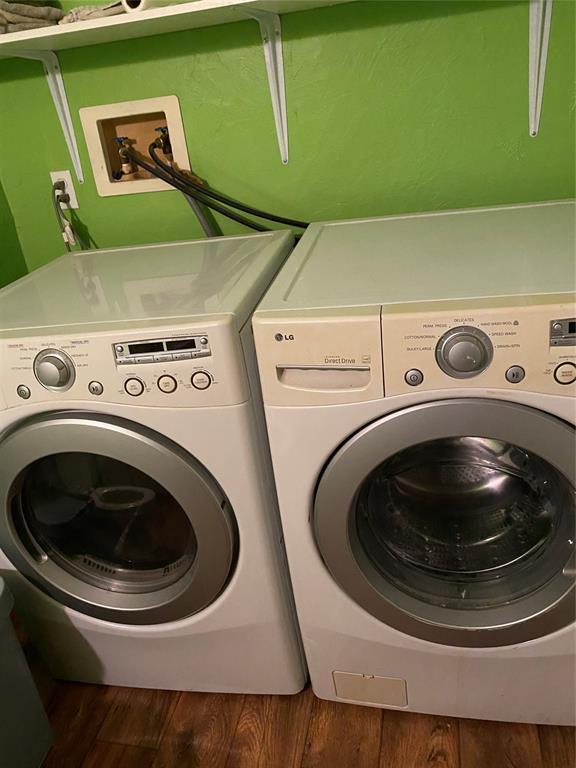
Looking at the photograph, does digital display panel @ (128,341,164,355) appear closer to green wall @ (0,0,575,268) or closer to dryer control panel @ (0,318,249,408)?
dryer control panel @ (0,318,249,408)

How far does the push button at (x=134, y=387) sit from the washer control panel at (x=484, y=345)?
41cm

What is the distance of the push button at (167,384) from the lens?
1.05 metres

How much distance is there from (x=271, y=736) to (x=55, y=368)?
889mm

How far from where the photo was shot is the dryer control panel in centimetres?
102

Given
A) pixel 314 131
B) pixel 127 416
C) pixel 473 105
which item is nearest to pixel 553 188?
pixel 473 105

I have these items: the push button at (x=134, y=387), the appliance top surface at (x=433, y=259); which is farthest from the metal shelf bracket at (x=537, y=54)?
the push button at (x=134, y=387)

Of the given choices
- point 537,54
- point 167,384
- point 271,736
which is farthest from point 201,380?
point 537,54

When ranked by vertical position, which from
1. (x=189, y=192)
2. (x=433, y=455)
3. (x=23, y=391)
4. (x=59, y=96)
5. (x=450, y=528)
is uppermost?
(x=59, y=96)

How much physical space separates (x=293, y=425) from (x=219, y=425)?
5.0 inches

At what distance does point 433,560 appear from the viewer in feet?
3.93

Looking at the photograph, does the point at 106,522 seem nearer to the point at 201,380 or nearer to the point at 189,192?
the point at 201,380

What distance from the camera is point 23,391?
111 cm

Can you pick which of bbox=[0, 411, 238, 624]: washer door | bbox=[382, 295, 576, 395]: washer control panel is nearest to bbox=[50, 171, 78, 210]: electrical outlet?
bbox=[0, 411, 238, 624]: washer door

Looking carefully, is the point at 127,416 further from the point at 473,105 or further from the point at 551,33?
the point at 551,33
